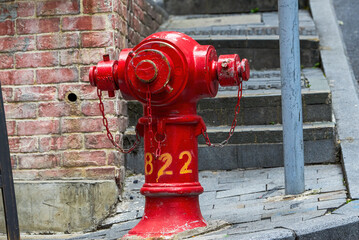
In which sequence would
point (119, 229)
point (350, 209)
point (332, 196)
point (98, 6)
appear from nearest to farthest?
point (350, 209), point (332, 196), point (119, 229), point (98, 6)

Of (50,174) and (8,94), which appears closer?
(50,174)

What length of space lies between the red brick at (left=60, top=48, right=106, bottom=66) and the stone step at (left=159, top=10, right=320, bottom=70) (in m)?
1.44

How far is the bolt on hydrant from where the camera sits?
2.99 meters

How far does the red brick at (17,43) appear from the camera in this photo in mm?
4566

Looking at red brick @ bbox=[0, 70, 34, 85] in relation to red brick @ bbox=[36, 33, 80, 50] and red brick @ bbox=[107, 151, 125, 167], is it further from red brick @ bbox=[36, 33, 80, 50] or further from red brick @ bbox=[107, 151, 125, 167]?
red brick @ bbox=[107, 151, 125, 167]

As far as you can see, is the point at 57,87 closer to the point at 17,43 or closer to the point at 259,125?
the point at 17,43

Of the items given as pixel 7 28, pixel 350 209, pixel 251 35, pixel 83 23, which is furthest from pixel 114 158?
pixel 251 35

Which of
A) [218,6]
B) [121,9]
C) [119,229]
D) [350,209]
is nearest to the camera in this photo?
[350,209]

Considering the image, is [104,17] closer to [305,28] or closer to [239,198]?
[239,198]

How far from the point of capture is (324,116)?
4.63 m

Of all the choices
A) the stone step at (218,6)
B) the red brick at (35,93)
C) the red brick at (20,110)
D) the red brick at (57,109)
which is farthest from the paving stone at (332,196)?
the stone step at (218,6)

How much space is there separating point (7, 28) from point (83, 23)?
60cm

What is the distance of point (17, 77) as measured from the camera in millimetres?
4562

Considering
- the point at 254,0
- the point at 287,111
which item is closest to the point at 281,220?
the point at 287,111
